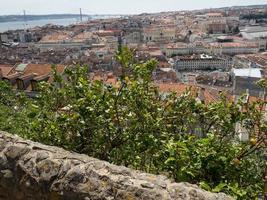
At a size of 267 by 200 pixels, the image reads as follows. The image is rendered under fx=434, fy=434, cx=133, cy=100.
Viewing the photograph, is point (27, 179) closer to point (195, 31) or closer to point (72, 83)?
point (72, 83)

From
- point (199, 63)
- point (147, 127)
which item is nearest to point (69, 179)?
point (147, 127)

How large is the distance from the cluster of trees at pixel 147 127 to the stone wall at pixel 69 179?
123 cm

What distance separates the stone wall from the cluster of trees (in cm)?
123

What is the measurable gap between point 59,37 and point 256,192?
106910 mm

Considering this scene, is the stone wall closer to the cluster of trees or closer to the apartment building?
the cluster of trees

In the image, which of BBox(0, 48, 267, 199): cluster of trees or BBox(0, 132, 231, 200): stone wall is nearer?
BBox(0, 132, 231, 200): stone wall

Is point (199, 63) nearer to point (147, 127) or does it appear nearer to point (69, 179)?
point (147, 127)

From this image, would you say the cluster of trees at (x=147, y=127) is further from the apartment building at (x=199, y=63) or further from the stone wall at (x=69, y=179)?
the apartment building at (x=199, y=63)

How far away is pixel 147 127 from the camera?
5.98m

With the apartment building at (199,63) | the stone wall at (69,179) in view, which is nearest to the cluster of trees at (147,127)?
the stone wall at (69,179)

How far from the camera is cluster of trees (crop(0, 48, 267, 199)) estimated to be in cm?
516

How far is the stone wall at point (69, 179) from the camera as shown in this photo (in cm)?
344

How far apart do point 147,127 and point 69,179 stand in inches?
93.5

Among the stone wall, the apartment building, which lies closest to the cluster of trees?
the stone wall
